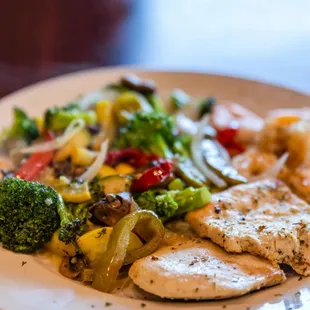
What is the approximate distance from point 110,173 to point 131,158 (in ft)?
0.78

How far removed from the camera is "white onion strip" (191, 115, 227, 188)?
11.8ft

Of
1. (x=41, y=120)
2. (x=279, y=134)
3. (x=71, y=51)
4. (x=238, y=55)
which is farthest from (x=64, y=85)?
(x=238, y=55)

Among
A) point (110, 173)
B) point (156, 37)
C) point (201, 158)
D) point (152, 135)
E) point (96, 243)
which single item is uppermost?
point (156, 37)

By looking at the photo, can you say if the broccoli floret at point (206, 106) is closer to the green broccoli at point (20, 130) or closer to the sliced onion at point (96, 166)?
the sliced onion at point (96, 166)

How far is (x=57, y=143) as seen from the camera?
3.77 metres

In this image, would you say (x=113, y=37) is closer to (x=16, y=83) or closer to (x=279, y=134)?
(x=16, y=83)

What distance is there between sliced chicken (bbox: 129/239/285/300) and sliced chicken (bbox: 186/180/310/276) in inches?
3.0

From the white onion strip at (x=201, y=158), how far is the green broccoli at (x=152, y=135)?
0.08 meters

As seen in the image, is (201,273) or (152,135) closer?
(201,273)

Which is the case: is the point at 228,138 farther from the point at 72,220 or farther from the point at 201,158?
the point at 72,220

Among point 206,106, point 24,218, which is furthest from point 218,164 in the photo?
point 24,218

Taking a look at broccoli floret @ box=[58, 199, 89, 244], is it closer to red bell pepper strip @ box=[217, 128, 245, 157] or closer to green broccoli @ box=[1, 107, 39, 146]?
green broccoli @ box=[1, 107, 39, 146]

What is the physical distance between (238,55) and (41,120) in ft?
9.72

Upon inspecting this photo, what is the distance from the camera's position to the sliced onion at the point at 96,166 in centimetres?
345
